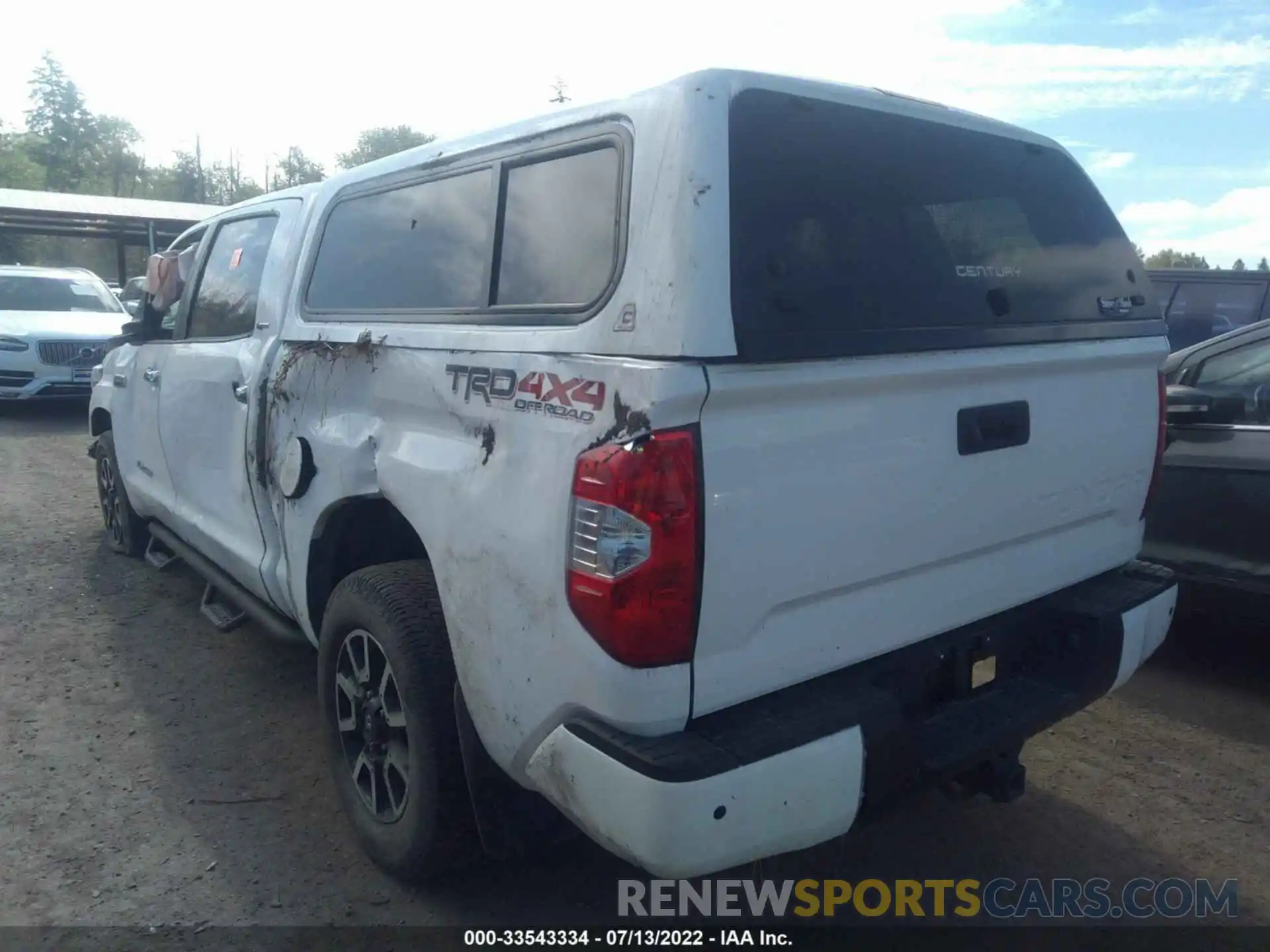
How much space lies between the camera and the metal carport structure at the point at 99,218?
2023cm

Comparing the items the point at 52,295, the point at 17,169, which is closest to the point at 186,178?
the point at 17,169

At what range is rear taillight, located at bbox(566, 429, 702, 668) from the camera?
1.93 metres

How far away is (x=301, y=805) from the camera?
3.33 m

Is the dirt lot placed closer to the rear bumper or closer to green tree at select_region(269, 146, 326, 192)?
the rear bumper

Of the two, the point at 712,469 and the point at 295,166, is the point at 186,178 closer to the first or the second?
the point at 295,166

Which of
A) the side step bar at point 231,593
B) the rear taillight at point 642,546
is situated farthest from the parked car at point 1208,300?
the rear taillight at point 642,546

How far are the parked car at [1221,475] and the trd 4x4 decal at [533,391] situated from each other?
2955mm

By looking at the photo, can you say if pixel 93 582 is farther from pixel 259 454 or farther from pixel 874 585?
pixel 874 585

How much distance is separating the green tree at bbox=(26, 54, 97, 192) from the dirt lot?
6998 cm

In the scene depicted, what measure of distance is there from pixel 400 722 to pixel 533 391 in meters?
1.11

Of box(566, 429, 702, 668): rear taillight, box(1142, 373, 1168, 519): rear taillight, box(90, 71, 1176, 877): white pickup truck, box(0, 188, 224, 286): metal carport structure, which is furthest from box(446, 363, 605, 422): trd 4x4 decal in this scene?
box(0, 188, 224, 286): metal carport structure

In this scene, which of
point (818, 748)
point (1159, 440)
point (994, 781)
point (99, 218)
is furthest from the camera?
point (99, 218)

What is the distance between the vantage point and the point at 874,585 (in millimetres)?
2332

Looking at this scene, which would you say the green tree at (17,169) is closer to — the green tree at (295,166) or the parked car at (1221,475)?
the green tree at (295,166)
